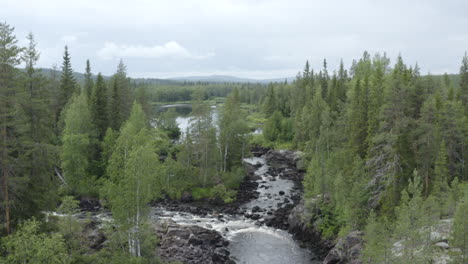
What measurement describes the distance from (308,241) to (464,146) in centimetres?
2037

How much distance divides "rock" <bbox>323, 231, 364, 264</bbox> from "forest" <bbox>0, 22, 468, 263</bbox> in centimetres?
81

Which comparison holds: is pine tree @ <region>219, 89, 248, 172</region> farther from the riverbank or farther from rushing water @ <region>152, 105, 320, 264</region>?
rushing water @ <region>152, 105, 320, 264</region>

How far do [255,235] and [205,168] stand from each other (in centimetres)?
1809

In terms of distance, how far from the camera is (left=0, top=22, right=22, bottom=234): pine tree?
23.8 m

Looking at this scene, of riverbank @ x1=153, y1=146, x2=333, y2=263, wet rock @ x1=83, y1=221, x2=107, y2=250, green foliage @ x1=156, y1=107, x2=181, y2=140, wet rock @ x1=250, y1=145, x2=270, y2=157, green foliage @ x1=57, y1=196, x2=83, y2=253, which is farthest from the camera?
green foliage @ x1=156, y1=107, x2=181, y2=140

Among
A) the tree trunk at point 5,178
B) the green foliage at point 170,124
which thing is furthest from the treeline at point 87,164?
the green foliage at point 170,124

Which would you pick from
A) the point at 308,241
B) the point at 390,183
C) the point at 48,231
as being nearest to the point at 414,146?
the point at 390,183

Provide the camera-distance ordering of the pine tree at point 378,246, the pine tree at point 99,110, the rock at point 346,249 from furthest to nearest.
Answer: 1. the pine tree at point 99,110
2. the rock at point 346,249
3. the pine tree at point 378,246

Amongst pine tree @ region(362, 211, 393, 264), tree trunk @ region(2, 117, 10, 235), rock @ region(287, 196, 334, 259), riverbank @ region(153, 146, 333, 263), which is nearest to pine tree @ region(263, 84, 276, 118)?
riverbank @ region(153, 146, 333, 263)

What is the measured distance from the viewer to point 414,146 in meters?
35.1

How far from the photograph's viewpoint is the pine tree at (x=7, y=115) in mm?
23766

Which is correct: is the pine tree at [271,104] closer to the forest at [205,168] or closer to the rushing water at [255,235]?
the forest at [205,168]

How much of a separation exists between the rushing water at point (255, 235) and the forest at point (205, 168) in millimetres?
→ 3735

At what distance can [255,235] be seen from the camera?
141 feet
